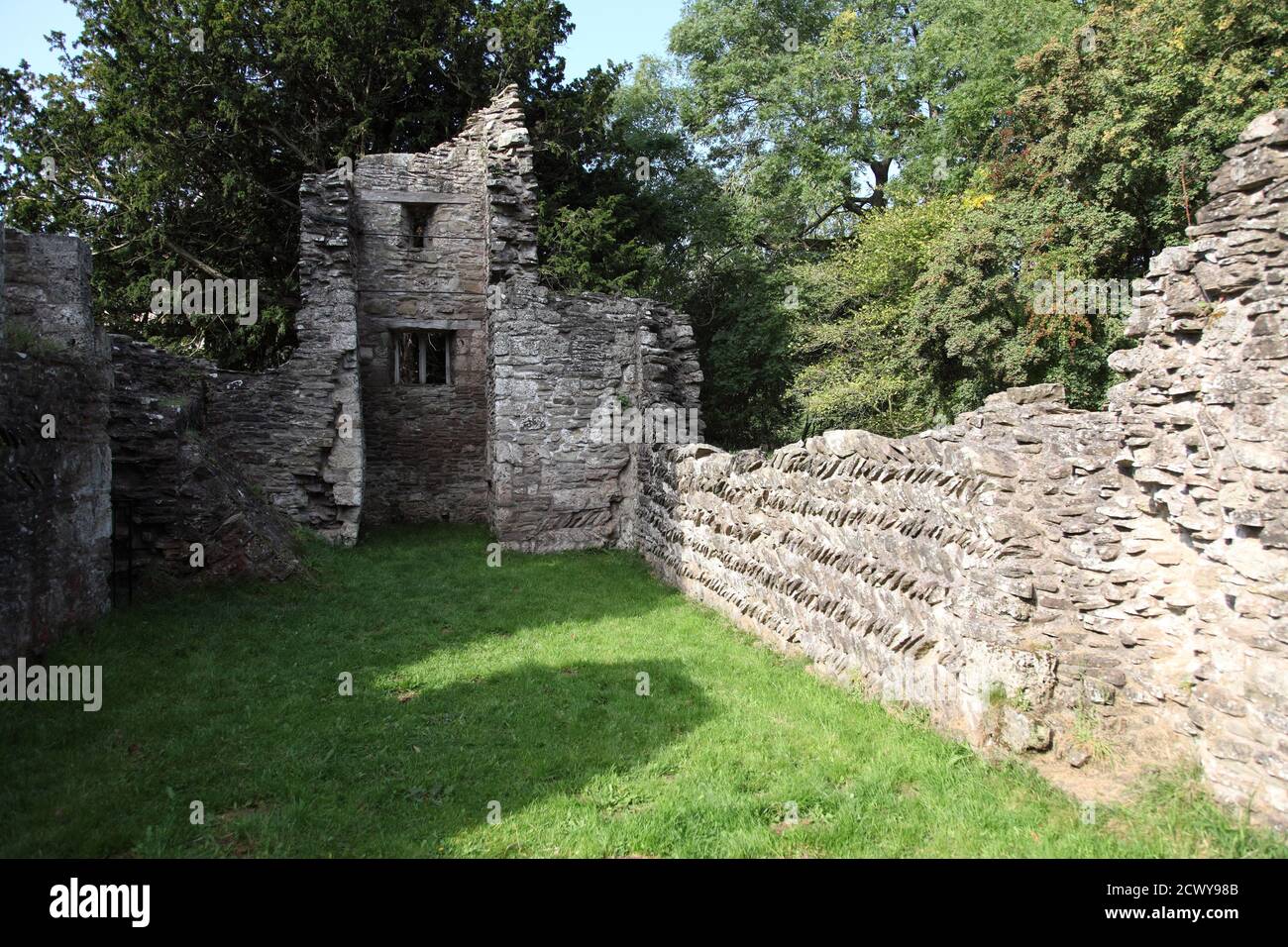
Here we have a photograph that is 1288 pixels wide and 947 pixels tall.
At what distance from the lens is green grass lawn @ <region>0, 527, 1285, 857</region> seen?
4.12m

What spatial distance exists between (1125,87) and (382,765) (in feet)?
59.3

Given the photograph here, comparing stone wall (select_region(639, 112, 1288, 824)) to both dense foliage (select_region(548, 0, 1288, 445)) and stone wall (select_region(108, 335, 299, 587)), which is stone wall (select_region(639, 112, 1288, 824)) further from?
dense foliage (select_region(548, 0, 1288, 445))

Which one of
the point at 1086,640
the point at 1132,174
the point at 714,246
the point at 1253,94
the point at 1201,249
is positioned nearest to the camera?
the point at 1201,249

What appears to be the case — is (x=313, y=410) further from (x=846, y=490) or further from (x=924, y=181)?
(x=924, y=181)

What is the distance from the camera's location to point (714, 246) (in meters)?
24.4

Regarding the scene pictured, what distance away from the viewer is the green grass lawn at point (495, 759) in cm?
412

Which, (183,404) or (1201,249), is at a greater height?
(1201,249)

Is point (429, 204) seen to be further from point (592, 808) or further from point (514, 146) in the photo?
point (592, 808)

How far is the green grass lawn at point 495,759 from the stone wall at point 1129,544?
366 millimetres

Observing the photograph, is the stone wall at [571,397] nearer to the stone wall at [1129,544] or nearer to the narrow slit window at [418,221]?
the narrow slit window at [418,221]

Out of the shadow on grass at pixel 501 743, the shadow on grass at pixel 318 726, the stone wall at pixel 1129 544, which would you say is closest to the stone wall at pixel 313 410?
the shadow on grass at pixel 318 726

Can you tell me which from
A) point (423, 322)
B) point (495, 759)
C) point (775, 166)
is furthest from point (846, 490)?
point (775, 166)

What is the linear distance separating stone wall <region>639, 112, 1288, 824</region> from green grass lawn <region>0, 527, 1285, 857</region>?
0.37m
